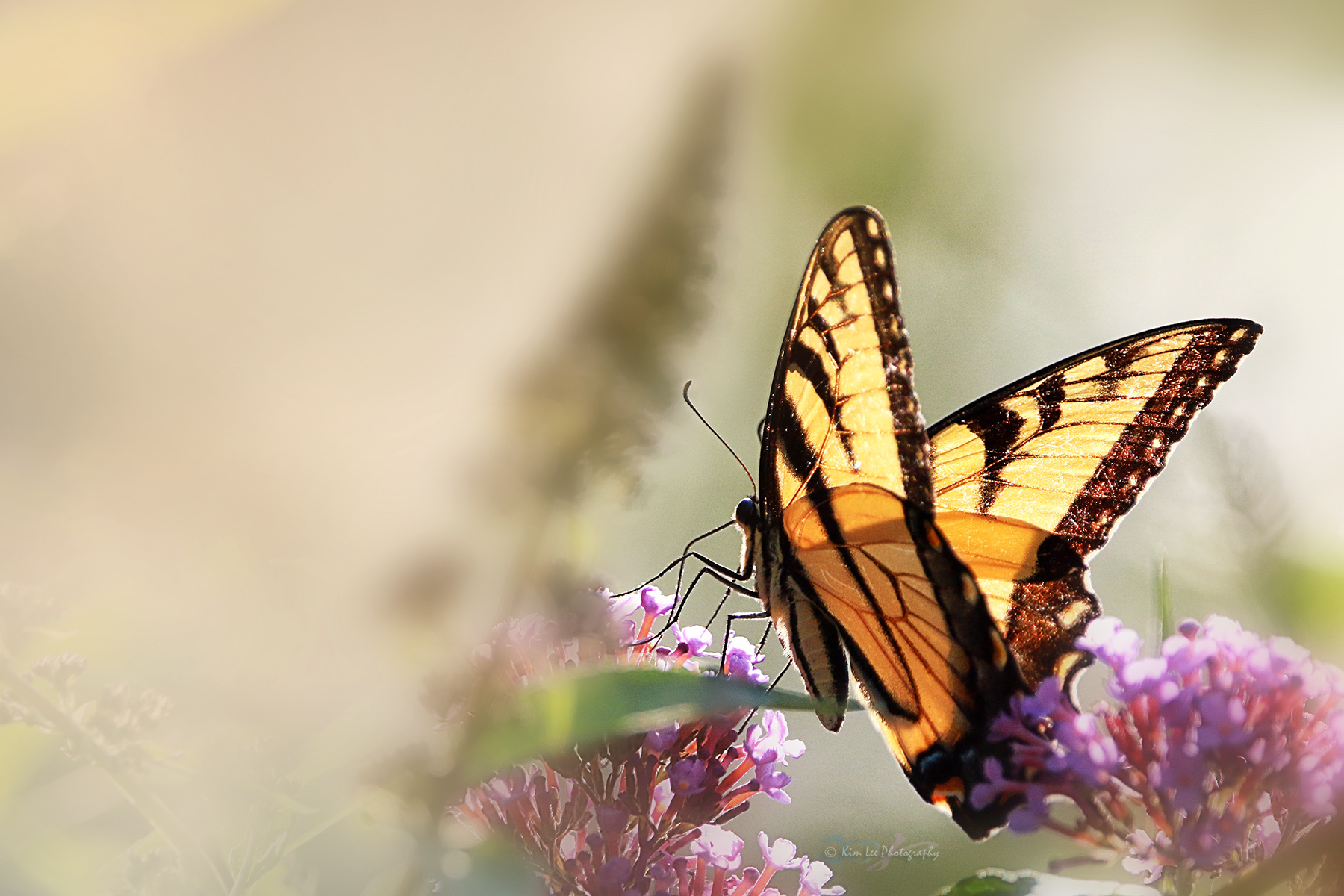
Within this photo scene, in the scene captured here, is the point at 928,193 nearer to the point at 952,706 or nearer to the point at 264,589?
the point at 952,706

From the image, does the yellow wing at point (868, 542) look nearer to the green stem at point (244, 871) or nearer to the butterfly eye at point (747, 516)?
the butterfly eye at point (747, 516)

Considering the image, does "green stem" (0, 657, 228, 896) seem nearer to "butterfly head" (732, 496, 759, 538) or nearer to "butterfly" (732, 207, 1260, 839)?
"butterfly" (732, 207, 1260, 839)

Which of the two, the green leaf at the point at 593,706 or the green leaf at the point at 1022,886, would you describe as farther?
the green leaf at the point at 1022,886

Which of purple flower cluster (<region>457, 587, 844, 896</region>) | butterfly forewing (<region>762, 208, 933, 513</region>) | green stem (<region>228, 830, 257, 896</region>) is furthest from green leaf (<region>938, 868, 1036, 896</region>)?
green stem (<region>228, 830, 257, 896</region>)

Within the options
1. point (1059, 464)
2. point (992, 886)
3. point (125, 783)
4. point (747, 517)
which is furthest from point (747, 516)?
A: point (125, 783)

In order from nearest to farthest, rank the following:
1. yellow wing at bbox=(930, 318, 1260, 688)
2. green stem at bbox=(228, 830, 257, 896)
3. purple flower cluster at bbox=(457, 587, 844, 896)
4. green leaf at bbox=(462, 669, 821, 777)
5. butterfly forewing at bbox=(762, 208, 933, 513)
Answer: green leaf at bbox=(462, 669, 821, 777)
green stem at bbox=(228, 830, 257, 896)
purple flower cluster at bbox=(457, 587, 844, 896)
butterfly forewing at bbox=(762, 208, 933, 513)
yellow wing at bbox=(930, 318, 1260, 688)

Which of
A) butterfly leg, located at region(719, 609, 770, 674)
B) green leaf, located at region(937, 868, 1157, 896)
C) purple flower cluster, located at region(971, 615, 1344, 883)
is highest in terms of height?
butterfly leg, located at region(719, 609, 770, 674)

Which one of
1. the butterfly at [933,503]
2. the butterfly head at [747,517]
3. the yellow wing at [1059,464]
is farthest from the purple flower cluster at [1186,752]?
the butterfly head at [747,517]
